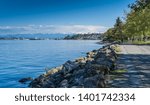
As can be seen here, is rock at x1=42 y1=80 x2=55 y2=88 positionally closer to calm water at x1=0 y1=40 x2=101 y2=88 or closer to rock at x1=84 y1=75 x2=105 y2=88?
calm water at x1=0 y1=40 x2=101 y2=88

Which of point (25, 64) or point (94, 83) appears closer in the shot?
point (94, 83)

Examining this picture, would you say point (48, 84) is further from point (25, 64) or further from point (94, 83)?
point (25, 64)

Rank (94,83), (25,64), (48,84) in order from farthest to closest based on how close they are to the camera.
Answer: (25,64)
(48,84)
(94,83)

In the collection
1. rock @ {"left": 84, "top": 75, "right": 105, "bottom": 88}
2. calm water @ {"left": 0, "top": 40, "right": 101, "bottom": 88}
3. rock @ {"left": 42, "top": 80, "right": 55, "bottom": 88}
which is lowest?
calm water @ {"left": 0, "top": 40, "right": 101, "bottom": 88}

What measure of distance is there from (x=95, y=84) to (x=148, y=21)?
66.0 metres

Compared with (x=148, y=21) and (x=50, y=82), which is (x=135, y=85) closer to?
(x=50, y=82)

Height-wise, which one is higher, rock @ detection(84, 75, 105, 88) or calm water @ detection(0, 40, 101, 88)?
rock @ detection(84, 75, 105, 88)

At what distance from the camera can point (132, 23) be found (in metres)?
87.1

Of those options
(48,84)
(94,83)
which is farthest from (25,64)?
(94,83)

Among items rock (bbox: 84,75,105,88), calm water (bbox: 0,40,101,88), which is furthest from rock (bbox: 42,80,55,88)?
rock (bbox: 84,75,105,88)

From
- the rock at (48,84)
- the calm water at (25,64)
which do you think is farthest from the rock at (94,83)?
the calm water at (25,64)

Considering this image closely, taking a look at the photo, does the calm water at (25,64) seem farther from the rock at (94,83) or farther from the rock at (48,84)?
the rock at (94,83)

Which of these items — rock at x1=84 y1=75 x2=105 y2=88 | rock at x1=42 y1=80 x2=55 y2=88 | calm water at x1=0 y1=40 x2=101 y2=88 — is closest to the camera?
rock at x1=84 y1=75 x2=105 y2=88

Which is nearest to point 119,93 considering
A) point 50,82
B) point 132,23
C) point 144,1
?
point 50,82
